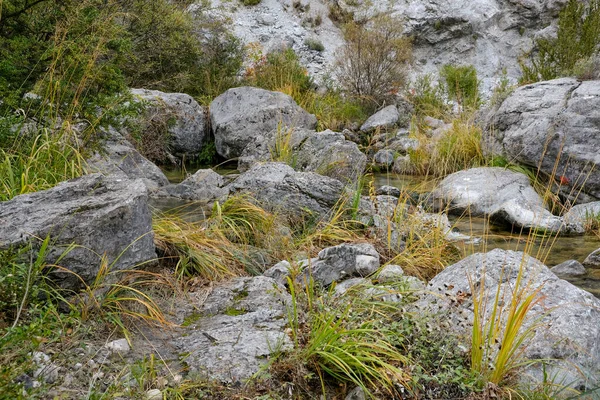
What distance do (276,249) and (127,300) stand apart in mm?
1604

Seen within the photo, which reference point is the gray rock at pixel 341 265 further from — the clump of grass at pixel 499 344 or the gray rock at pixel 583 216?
the gray rock at pixel 583 216

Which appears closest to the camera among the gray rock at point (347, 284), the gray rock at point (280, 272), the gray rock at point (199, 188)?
the gray rock at point (347, 284)

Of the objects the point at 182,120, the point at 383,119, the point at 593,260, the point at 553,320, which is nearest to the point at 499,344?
the point at 553,320

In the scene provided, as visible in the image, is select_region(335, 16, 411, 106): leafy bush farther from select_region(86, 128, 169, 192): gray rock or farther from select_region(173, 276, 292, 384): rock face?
select_region(173, 276, 292, 384): rock face

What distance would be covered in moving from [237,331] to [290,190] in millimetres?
2526

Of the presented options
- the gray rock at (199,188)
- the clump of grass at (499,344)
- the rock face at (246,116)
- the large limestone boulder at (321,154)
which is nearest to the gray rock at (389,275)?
the clump of grass at (499,344)

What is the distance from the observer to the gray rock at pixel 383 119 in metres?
12.3

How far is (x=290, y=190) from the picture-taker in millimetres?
5324

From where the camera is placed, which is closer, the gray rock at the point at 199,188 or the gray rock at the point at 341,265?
the gray rock at the point at 341,265

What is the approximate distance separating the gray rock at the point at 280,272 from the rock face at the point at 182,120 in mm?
6076

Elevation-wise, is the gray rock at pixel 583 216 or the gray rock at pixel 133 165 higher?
the gray rock at pixel 133 165

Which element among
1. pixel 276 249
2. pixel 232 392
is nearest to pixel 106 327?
pixel 232 392

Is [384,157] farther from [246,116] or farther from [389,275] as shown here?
[389,275]

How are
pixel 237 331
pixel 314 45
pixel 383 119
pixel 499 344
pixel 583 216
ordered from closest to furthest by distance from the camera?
pixel 499 344
pixel 237 331
pixel 583 216
pixel 383 119
pixel 314 45
